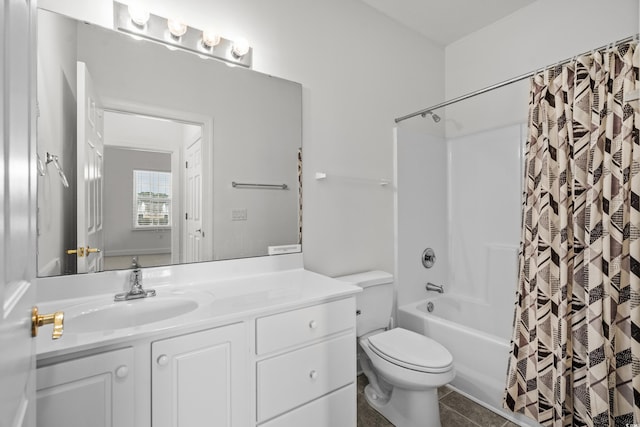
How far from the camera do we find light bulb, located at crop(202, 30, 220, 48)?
1.54 meters

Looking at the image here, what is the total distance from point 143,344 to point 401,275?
1820mm

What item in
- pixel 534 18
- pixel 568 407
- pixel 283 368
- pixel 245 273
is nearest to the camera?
pixel 283 368

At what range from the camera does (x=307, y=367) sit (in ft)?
4.23

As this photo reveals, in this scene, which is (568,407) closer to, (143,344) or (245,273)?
(245,273)

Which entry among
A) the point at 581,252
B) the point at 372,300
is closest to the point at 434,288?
the point at 372,300

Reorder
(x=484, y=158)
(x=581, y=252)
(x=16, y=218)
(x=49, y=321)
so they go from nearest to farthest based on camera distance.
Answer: (x=16, y=218)
(x=49, y=321)
(x=581, y=252)
(x=484, y=158)

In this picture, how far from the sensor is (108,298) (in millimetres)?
1241

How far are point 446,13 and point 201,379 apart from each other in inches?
109

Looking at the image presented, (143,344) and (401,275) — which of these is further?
(401,275)

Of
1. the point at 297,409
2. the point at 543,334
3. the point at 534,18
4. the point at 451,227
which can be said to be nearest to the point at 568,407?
the point at 543,334

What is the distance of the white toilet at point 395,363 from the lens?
4.99 ft

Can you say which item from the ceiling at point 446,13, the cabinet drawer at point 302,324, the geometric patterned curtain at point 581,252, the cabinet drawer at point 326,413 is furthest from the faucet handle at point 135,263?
the ceiling at point 446,13

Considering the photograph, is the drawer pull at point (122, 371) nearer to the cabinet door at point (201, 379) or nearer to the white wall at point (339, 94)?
the cabinet door at point (201, 379)

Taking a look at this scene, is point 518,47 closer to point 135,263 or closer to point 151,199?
point 151,199
